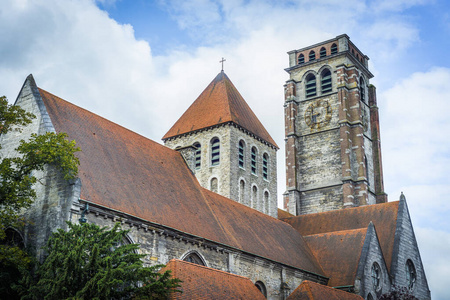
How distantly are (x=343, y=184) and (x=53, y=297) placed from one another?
117 feet

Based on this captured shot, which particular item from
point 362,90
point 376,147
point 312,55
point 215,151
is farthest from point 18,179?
point 362,90

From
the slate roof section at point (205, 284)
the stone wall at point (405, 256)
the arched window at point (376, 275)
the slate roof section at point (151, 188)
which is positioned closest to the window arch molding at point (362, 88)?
the stone wall at point (405, 256)

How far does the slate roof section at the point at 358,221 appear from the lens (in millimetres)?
35188

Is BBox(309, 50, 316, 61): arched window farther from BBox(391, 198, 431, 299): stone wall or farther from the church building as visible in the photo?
BBox(391, 198, 431, 299): stone wall

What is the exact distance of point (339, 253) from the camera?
3284 cm

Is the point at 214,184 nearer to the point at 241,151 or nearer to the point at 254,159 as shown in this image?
the point at 241,151

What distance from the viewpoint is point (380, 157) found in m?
53.6

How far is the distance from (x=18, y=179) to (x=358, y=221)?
2366 centimetres

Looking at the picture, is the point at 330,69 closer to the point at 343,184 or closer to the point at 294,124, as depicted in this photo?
the point at 294,124

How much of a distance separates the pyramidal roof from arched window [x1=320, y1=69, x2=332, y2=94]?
12372 mm

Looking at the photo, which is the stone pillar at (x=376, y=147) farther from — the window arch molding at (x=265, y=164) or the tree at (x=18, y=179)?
the tree at (x=18, y=179)

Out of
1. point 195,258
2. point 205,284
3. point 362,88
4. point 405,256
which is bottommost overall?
point 205,284

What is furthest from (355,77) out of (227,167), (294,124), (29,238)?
(29,238)

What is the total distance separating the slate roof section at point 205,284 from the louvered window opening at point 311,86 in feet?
113
